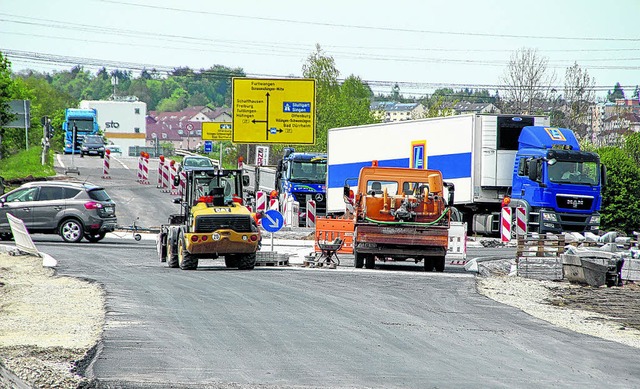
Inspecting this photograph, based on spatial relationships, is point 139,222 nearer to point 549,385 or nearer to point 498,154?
point 498,154

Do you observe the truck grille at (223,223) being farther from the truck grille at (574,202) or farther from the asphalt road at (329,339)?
the truck grille at (574,202)

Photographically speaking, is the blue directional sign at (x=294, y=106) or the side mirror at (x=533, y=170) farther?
the blue directional sign at (x=294, y=106)

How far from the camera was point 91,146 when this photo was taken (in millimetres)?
75875

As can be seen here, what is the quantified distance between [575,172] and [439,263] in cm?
1108

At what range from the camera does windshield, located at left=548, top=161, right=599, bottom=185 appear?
3381 centimetres

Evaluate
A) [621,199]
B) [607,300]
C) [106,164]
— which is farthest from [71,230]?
[106,164]

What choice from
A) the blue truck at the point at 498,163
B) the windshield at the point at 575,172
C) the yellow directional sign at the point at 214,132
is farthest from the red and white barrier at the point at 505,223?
the yellow directional sign at the point at 214,132

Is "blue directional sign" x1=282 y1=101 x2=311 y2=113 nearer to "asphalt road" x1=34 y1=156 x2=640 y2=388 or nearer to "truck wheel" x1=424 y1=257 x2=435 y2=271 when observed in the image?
"truck wheel" x1=424 y1=257 x2=435 y2=271

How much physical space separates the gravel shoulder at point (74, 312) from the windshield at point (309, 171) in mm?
17627

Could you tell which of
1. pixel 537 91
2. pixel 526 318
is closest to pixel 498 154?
pixel 526 318

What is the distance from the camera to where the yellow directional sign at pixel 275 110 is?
4150cm

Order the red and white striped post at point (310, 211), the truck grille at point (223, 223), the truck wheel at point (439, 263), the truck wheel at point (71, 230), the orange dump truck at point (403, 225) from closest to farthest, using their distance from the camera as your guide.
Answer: the truck grille at point (223, 223), the orange dump truck at point (403, 225), the truck wheel at point (439, 263), the truck wheel at point (71, 230), the red and white striped post at point (310, 211)

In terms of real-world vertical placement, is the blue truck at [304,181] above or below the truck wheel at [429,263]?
above

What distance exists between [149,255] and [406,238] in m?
7.34
